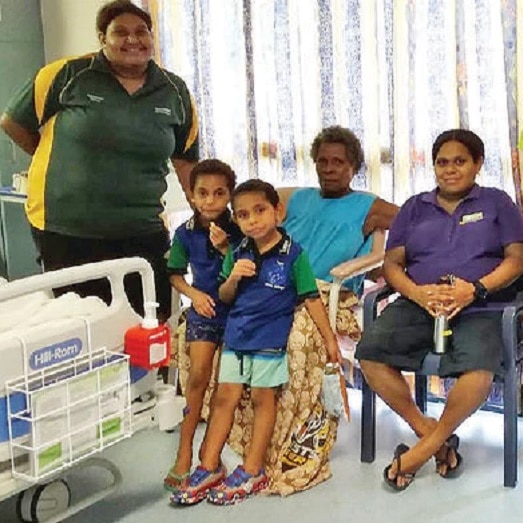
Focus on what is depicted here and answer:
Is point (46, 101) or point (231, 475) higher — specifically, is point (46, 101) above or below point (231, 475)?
above

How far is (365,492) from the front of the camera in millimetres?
2693

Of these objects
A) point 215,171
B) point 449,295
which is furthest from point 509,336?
point 215,171

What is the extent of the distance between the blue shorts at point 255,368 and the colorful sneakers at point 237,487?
26 cm

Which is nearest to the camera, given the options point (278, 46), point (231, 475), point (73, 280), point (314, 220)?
point (73, 280)

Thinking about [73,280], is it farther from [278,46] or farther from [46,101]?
[278,46]

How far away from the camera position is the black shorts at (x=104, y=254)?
295 centimetres

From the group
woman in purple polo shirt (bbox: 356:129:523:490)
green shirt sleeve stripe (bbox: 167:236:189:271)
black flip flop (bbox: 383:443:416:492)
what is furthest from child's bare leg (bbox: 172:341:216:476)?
black flip flop (bbox: 383:443:416:492)

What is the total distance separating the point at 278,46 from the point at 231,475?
5.62ft

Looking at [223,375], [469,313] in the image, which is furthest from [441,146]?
[223,375]

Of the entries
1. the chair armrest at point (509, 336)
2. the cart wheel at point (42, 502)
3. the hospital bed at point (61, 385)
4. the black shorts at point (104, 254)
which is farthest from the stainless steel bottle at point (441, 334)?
the cart wheel at point (42, 502)

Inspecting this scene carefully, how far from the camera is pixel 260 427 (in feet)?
8.80

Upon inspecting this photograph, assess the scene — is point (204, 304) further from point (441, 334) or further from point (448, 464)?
point (448, 464)

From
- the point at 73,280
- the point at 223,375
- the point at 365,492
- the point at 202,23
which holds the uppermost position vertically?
the point at 202,23

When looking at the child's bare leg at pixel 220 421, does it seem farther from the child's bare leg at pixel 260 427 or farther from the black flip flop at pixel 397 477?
→ the black flip flop at pixel 397 477
